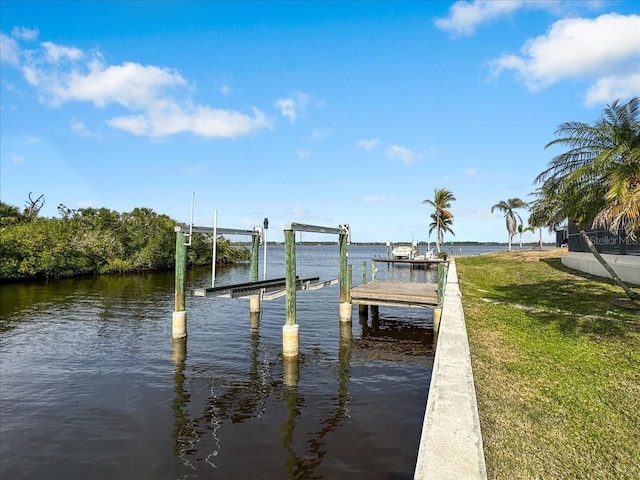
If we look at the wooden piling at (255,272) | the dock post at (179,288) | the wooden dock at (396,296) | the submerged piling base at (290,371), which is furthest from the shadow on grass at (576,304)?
the dock post at (179,288)

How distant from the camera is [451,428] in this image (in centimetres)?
499

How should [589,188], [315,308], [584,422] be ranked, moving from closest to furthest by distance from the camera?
[584,422] → [589,188] → [315,308]

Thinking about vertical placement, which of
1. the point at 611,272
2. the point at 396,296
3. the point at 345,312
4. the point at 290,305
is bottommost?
the point at 345,312

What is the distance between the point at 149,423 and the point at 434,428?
6533mm

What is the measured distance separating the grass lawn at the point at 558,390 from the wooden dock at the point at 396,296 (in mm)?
1930

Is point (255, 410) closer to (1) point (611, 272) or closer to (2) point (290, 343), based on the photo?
(2) point (290, 343)

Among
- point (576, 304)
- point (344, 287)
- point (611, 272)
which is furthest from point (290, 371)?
point (611, 272)

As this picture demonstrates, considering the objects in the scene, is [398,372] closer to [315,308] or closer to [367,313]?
[367,313]

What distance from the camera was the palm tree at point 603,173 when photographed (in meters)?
12.4

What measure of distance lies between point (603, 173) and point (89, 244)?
164 feet

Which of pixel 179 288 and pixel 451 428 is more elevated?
pixel 179 288

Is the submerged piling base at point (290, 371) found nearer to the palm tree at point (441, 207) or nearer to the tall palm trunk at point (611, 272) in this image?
the tall palm trunk at point (611, 272)

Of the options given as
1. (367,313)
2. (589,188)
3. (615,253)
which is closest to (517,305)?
(589,188)

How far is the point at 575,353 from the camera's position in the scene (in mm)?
9000
